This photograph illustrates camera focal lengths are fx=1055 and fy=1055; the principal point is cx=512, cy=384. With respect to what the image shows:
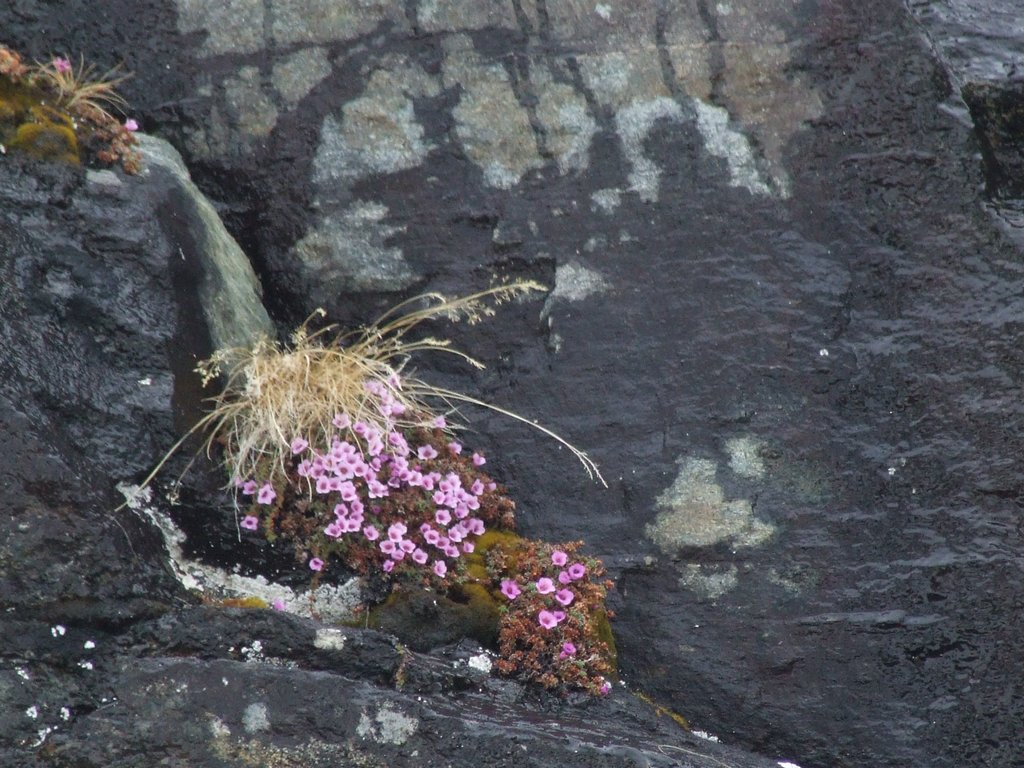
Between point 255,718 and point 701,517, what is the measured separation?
6.20ft

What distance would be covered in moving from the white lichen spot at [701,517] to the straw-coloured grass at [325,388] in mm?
292

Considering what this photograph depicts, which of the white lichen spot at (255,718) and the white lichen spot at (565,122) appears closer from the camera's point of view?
the white lichen spot at (255,718)

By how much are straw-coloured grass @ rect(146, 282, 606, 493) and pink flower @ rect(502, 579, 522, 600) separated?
60cm

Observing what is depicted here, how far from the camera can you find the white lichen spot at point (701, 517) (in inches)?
160

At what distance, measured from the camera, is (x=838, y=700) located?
12.8ft

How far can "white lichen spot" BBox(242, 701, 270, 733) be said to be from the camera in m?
2.95

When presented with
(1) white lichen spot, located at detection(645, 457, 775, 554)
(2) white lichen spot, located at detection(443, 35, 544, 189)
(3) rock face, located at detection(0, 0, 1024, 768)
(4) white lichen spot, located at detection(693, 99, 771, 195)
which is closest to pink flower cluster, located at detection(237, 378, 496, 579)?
(3) rock face, located at detection(0, 0, 1024, 768)

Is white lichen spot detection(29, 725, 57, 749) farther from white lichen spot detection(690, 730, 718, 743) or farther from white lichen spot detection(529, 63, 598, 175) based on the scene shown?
white lichen spot detection(529, 63, 598, 175)

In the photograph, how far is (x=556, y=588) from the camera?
3.87m

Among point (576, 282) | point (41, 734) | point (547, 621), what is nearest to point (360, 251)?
point (576, 282)

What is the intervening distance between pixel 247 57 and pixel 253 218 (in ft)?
2.29

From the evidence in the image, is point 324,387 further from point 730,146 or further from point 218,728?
point 730,146

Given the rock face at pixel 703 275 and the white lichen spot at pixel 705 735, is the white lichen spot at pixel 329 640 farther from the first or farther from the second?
the white lichen spot at pixel 705 735

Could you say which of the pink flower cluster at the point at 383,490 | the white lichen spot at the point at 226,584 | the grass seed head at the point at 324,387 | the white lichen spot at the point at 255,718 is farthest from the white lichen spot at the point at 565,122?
the white lichen spot at the point at 255,718
